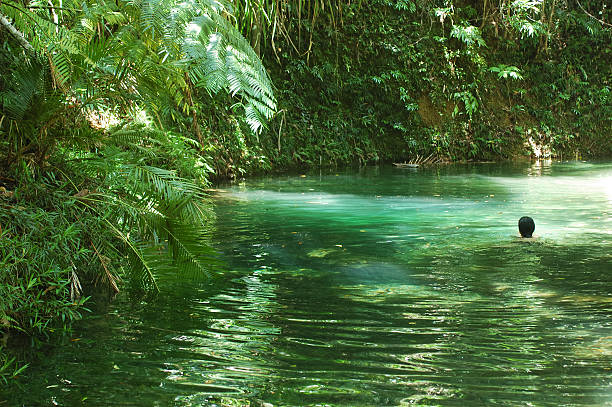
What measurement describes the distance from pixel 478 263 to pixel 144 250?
8.82 ft

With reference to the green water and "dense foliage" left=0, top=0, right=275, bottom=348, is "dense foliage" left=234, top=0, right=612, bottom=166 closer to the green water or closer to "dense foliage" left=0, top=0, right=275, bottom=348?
the green water

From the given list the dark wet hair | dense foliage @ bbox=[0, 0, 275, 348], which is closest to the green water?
the dark wet hair

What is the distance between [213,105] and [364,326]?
1029 centimetres

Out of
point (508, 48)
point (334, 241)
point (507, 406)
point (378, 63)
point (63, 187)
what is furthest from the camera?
point (508, 48)

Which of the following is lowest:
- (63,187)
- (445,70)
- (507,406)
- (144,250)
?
(507,406)

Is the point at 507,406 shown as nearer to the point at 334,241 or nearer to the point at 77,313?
the point at 77,313

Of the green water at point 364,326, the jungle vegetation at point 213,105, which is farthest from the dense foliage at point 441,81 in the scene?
the green water at point 364,326

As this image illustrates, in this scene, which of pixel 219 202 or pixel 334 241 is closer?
pixel 334 241

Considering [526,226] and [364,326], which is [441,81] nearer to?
[526,226]

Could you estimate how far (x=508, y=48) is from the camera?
18.6 m

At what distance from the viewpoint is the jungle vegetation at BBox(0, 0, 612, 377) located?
388 centimetres

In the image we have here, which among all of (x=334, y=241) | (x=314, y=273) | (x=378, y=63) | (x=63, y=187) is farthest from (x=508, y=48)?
(x=63, y=187)

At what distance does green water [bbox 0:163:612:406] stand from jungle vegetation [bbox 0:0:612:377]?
1.26 feet

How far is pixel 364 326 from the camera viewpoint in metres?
3.75
